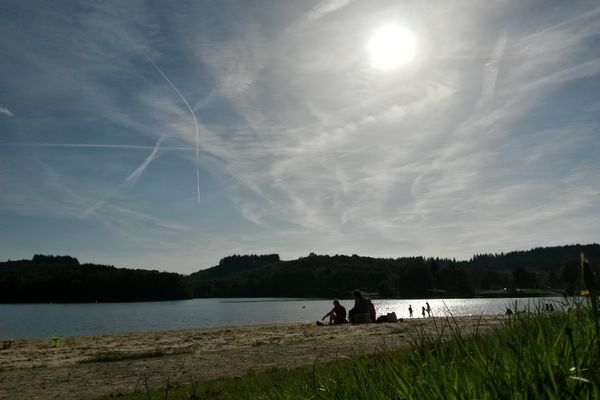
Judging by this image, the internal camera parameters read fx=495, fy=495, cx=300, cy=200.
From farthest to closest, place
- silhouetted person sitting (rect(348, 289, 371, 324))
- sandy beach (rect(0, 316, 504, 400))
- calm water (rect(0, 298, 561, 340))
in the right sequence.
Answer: calm water (rect(0, 298, 561, 340)) → silhouetted person sitting (rect(348, 289, 371, 324)) → sandy beach (rect(0, 316, 504, 400))

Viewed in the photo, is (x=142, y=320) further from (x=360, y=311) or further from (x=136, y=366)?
(x=136, y=366)

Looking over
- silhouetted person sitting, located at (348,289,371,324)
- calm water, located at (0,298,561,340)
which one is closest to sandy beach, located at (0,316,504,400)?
calm water, located at (0,298,561,340)

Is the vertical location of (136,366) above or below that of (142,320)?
below

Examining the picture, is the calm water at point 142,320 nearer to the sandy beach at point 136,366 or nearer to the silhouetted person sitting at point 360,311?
the sandy beach at point 136,366

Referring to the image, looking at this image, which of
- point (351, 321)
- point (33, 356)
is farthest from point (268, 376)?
point (351, 321)

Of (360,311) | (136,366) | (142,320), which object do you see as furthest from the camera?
(142,320)

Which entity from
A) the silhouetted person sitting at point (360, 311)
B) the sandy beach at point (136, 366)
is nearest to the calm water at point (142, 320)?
the sandy beach at point (136, 366)

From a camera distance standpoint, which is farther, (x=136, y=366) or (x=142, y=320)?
(x=142, y=320)

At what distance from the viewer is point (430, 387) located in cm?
315

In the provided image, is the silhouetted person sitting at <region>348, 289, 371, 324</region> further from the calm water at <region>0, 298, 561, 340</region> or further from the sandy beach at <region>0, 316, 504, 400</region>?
the sandy beach at <region>0, 316, 504, 400</region>

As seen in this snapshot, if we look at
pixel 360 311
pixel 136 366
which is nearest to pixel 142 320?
pixel 360 311

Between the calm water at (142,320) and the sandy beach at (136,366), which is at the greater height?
the calm water at (142,320)

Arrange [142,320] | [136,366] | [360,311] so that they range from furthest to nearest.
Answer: [142,320] < [360,311] < [136,366]

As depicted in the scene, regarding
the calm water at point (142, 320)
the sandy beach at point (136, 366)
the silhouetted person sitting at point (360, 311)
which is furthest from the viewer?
the calm water at point (142, 320)
